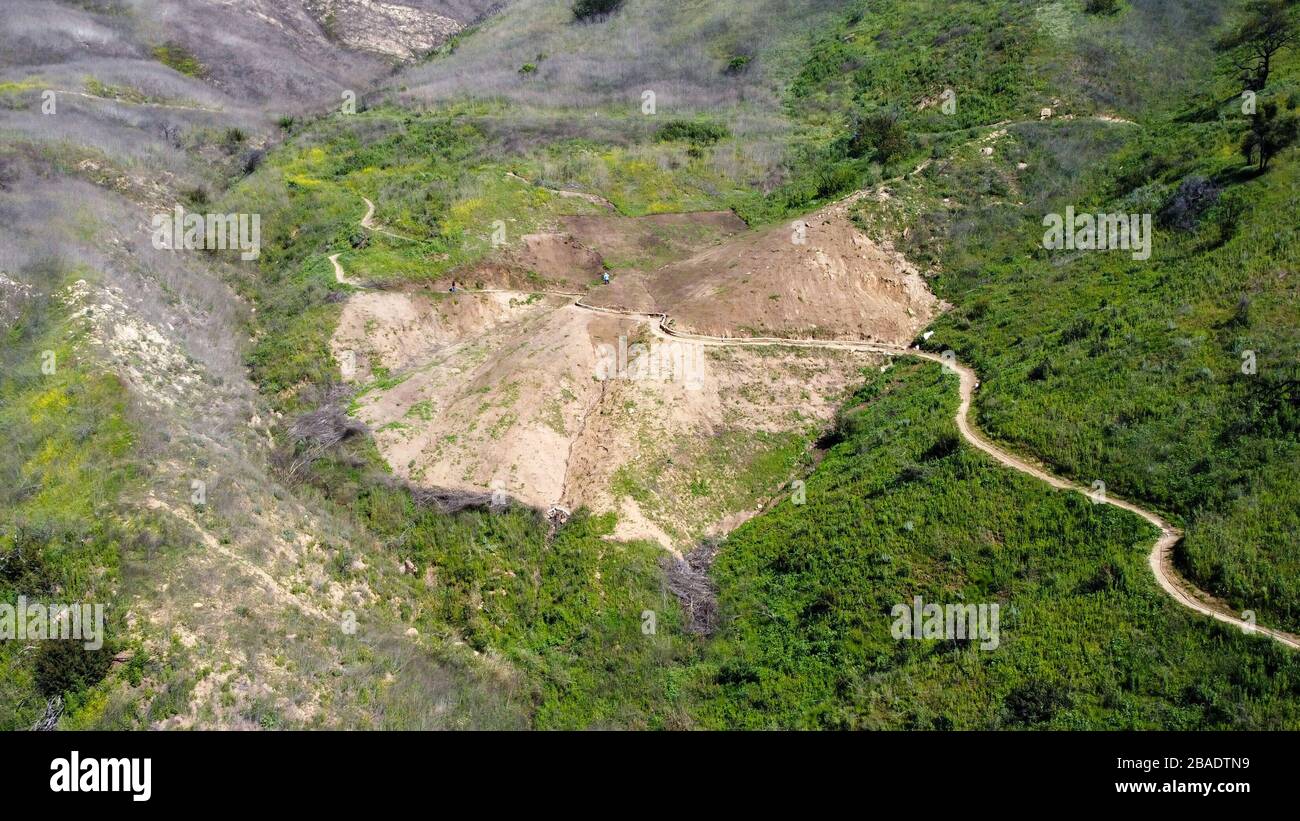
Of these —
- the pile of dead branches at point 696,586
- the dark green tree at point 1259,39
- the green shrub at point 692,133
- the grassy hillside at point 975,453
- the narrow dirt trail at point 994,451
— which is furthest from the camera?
the green shrub at point 692,133

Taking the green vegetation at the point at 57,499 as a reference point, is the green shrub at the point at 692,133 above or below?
above

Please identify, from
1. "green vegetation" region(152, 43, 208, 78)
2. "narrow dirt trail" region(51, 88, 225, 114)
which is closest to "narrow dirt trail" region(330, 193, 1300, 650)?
"narrow dirt trail" region(51, 88, 225, 114)

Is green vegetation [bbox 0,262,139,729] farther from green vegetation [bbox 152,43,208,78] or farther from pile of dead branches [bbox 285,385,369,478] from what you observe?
green vegetation [bbox 152,43,208,78]

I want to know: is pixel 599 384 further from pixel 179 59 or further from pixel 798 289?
pixel 179 59

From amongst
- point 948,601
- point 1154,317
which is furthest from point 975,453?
point 1154,317

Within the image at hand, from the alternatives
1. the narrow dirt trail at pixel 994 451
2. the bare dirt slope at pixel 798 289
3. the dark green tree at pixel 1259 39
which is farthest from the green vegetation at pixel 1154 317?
the bare dirt slope at pixel 798 289

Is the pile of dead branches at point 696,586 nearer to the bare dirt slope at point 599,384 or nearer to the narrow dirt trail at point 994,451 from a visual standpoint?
the bare dirt slope at point 599,384
